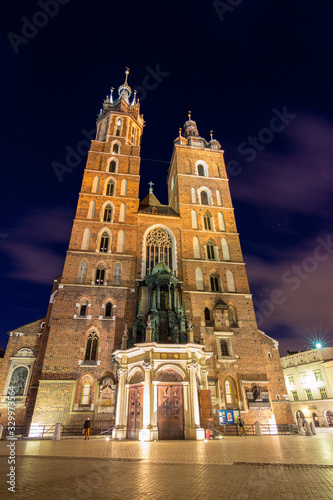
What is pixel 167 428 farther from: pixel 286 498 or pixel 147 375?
pixel 286 498

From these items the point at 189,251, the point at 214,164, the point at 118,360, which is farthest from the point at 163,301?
the point at 214,164

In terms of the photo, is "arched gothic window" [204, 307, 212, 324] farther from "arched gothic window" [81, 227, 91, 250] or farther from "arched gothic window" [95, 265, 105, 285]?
"arched gothic window" [81, 227, 91, 250]

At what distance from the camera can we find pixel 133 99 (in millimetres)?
42750

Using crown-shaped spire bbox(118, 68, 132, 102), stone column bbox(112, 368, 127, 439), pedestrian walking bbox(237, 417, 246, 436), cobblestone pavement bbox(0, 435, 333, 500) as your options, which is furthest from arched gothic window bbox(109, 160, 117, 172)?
cobblestone pavement bbox(0, 435, 333, 500)

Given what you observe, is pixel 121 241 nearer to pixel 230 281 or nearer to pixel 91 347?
pixel 91 347

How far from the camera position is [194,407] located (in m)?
16.9

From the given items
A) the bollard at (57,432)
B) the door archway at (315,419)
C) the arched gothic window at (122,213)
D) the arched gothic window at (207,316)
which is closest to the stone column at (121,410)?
the bollard at (57,432)

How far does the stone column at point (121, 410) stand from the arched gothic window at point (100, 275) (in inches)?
315

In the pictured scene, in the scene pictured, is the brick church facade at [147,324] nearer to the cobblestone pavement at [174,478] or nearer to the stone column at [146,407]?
the stone column at [146,407]

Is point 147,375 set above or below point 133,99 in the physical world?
below

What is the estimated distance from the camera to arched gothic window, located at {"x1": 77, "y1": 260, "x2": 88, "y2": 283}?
24223mm

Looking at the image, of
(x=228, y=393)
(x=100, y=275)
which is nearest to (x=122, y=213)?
(x=100, y=275)

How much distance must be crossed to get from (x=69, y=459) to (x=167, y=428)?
29.7ft

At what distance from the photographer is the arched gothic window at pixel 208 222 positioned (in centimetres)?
2972
